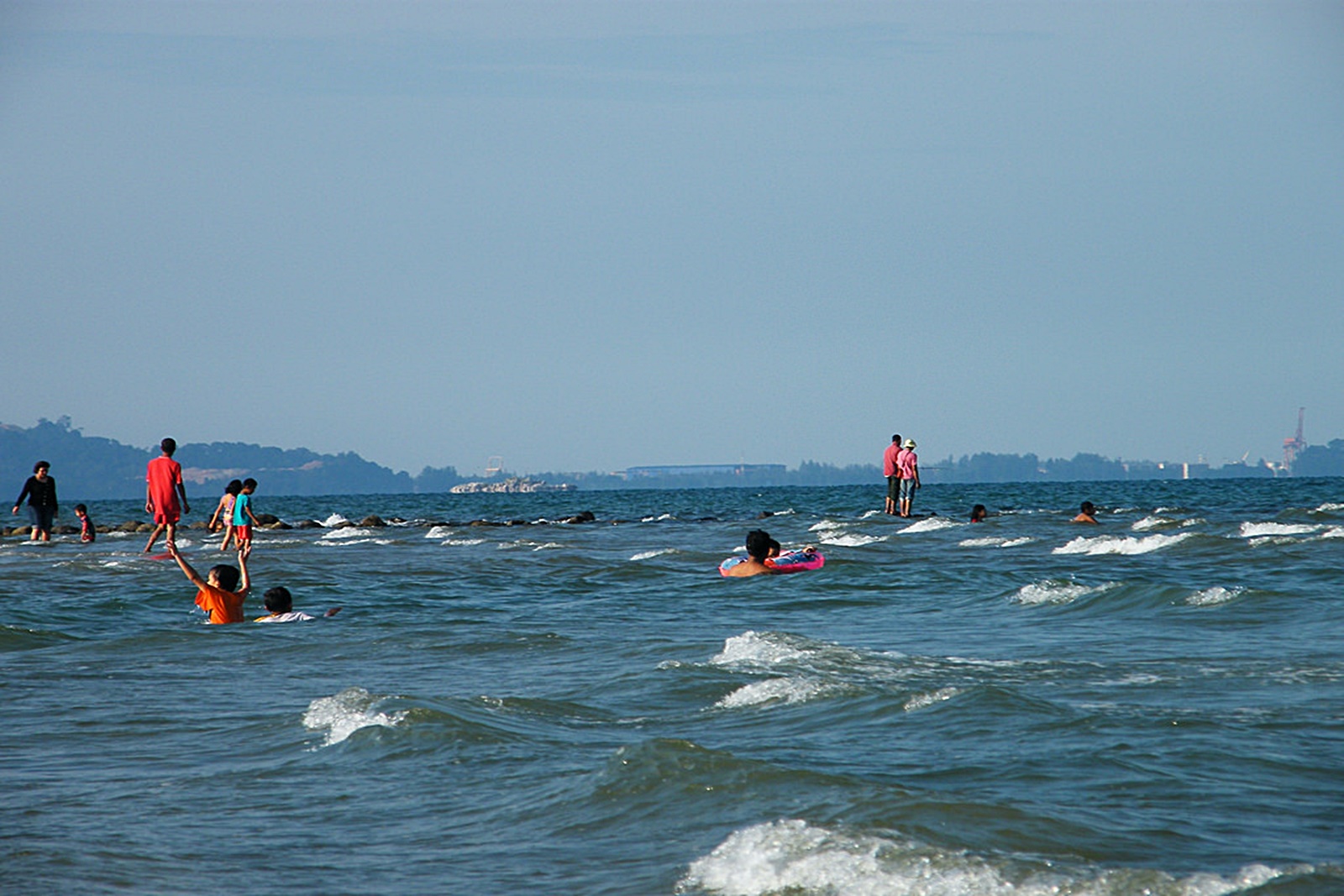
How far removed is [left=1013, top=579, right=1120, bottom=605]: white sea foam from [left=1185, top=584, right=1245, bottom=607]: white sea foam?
1119 millimetres

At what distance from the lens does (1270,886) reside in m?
5.35

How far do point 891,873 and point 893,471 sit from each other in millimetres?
34876

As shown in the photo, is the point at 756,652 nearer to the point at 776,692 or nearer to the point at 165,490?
the point at 776,692

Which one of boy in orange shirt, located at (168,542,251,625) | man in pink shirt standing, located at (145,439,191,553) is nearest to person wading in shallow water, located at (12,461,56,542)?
man in pink shirt standing, located at (145,439,191,553)

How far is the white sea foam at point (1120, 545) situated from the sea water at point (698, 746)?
617 cm

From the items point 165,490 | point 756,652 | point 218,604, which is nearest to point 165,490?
point 165,490

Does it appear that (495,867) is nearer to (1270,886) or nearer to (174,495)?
(1270,886)

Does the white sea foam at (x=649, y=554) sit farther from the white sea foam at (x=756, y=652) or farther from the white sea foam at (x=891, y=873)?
the white sea foam at (x=891, y=873)

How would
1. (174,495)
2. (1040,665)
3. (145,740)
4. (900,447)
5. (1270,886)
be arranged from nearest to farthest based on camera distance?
(1270,886) < (145,740) < (1040,665) < (174,495) < (900,447)

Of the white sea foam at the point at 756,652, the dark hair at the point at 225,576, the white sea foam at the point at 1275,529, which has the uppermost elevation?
the dark hair at the point at 225,576

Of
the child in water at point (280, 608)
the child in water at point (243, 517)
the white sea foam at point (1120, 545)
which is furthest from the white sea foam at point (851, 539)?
the child in water at point (280, 608)

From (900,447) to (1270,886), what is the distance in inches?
1359

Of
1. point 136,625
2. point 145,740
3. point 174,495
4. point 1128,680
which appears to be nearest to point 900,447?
point 174,495

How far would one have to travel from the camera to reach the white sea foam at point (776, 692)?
32.0 feet
